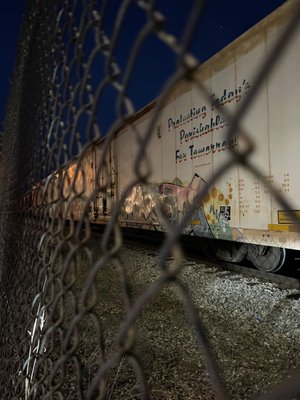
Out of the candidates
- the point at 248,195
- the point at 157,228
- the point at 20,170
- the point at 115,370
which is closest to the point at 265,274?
the point at 248,195

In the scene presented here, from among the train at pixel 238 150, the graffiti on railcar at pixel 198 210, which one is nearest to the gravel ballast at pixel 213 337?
the train at pixel 238 150

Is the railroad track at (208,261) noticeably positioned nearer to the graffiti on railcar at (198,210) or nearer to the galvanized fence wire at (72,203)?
the graffiti on railcar at (198,210)

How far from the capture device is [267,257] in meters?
7.07

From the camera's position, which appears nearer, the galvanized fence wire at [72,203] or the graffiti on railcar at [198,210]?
the galvanized fence wire at [72,203]

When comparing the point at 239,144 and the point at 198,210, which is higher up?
the point at 239,144

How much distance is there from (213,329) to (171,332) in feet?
1.77

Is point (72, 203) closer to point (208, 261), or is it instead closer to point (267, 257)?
point (267, 257)

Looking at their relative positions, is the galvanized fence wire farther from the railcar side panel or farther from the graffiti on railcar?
the graffiti on railcar

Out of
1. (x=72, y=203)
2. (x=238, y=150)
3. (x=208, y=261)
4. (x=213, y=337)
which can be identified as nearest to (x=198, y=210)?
(x=208, y=261)

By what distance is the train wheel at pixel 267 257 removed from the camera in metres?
6.63

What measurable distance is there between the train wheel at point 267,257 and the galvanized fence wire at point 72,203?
140 inches

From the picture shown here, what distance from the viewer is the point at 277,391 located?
0.54 meters

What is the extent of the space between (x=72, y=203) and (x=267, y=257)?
6.36 metres

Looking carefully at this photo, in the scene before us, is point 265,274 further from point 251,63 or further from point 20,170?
point 20,170
